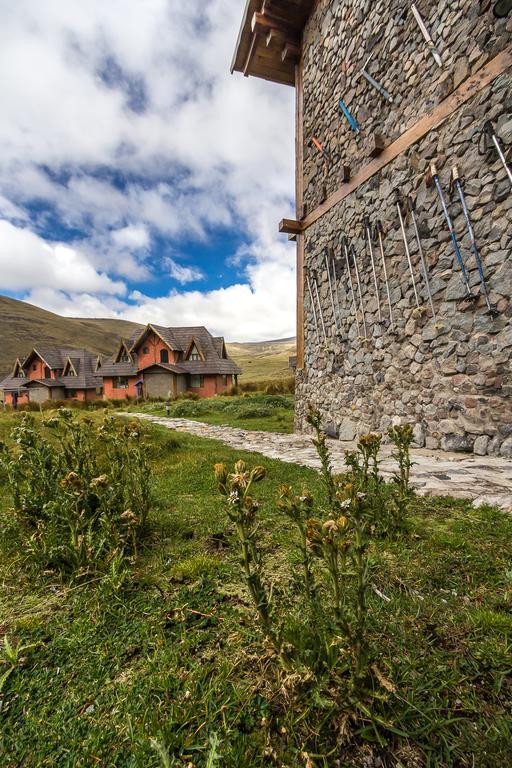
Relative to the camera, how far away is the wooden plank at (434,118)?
5.23 metres

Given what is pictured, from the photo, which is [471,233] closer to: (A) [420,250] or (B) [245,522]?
(A) [420,250]

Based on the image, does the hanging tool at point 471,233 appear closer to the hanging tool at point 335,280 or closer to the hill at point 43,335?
the hanging tool at point 335,280

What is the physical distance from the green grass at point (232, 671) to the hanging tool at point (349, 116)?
908 cm

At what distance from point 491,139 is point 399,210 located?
1.82m

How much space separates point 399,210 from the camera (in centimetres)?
697

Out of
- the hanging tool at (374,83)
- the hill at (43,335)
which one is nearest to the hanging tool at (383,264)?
the hanging tool at (374,83)

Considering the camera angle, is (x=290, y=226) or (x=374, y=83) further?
(x=290, y=226)

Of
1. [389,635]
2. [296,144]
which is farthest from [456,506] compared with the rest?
[296,144]

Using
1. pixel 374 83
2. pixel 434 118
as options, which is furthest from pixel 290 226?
pixel 434 118

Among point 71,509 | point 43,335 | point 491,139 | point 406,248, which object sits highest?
point 43,335

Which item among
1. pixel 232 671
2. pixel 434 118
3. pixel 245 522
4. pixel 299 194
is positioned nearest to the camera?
pixel 245 522

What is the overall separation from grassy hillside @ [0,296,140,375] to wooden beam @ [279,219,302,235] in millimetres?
109054

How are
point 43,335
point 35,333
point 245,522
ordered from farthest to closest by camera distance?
1. point 43,335
2. point 35,333
3. point 245,522

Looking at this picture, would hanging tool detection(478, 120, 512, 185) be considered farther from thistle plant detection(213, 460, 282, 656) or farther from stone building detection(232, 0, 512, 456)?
thistle plant detection(213, 460, 282, 656)
